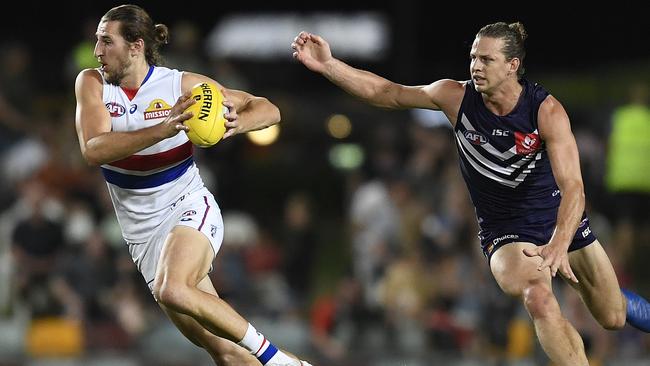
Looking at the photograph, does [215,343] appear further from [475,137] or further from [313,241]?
[313,241]

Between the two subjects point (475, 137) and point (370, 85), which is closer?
point (475, 137)

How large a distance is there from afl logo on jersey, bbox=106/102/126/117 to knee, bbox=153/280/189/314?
106cm

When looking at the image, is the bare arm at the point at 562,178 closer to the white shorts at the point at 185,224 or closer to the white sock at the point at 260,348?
the white sock at the point at 260,348

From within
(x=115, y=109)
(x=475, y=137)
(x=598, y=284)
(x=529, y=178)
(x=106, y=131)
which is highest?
(x=115, y=109)

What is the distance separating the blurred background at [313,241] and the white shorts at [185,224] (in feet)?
14.2

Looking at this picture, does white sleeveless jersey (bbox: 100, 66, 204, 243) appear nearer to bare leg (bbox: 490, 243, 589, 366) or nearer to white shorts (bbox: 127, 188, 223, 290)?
white shorts (bbox: 127, 188, 223, 290)

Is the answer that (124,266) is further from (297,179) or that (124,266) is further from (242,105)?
(242,105)

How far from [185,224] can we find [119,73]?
976 mm

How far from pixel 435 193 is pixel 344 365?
8.93 ft

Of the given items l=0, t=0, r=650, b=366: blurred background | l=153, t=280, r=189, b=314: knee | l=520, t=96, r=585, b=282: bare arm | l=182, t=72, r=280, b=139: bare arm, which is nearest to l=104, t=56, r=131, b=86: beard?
l=182, t=72, r=280, b=139: bare arm

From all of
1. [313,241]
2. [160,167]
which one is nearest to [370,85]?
[160,167]

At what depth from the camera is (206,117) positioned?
6652 millimetres

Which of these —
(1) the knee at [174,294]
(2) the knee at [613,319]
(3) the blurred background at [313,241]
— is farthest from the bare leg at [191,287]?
(3) the blurred background at [313,241]

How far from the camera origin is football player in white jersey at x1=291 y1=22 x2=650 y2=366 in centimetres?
678
